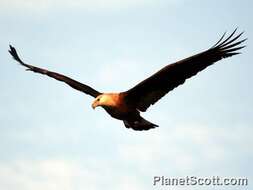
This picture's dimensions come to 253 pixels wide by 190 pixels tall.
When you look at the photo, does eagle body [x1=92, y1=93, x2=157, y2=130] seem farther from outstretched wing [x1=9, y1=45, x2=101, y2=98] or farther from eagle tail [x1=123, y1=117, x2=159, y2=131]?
outstretched wing [x1=9, y1=45, x2=101, y2=98]

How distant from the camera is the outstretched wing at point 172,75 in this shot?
1523 cm

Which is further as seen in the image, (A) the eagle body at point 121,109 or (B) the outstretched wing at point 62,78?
(B) the outstretched wing at point 62,78

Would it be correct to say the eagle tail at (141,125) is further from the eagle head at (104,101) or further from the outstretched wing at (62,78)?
the outstretched wing at (62,78)

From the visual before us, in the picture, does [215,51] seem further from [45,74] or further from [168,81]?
[45,74]

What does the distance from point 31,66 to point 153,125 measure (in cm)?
409

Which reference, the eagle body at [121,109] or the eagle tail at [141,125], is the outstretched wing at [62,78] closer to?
the eagle body at [121,109]

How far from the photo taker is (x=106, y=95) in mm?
15930

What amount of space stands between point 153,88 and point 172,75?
0.57 metres

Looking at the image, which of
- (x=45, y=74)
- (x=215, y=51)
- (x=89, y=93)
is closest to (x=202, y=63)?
(x=215, y=51)

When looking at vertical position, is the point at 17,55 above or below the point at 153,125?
above

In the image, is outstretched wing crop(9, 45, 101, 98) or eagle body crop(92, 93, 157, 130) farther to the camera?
outstretched wing crop(9, 45, 101, 98)

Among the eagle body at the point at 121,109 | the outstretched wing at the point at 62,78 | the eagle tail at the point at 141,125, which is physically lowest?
the eagle tail at the point at 141,125

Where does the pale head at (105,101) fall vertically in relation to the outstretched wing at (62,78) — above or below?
below

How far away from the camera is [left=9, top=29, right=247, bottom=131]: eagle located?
15.3 meters
